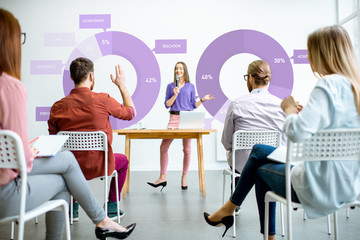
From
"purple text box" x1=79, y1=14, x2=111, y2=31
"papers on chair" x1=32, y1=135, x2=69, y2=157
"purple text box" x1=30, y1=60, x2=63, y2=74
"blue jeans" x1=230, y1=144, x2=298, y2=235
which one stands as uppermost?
"purple text box" x1=79, y1=14, x2=111, y2=31

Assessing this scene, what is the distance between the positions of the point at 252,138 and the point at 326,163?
0.90 metres

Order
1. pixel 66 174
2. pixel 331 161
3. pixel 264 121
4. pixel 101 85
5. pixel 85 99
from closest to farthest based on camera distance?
pixel 331 161, pixel 66 174, pixel 85 99, pixel 264 121, pixel 101 85

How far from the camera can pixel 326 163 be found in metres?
1.20

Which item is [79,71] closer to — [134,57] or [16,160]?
[16,160]

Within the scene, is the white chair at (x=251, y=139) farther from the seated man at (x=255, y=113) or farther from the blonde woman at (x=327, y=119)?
the blonde woman at (x=327, y=119)

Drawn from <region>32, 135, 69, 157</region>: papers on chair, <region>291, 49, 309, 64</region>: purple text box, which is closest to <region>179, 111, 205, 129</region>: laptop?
<region>32, 135, 69, 157</region>: papers on chair

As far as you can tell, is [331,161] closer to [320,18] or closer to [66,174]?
[66,174]

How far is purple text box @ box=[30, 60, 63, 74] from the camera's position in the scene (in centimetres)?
488

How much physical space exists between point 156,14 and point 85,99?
3394mm

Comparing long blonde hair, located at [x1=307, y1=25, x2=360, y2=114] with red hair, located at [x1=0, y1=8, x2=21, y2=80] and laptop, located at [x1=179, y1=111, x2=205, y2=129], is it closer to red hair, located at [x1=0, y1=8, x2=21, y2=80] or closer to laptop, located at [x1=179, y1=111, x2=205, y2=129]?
red hair, located at [x1=0, y1=8, x2=21, y2=80]

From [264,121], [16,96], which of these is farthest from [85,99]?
[264,121]

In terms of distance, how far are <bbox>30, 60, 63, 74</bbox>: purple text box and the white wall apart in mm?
63

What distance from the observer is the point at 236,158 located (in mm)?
2203

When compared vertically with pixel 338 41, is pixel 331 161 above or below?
below
